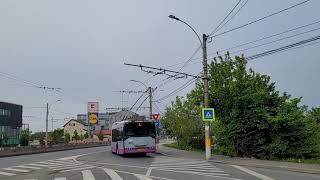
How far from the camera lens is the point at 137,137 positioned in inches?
1341

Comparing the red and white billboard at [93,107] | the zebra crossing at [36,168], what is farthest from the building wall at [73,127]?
the zebra crossing at [36,168]

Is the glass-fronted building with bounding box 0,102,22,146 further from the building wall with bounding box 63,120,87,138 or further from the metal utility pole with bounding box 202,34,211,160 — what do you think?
the metal utility pole with bounding box 202,34,211,160

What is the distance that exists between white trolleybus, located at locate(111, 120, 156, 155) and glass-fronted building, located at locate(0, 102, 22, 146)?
68855 millimetres

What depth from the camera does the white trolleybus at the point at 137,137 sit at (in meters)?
34.0

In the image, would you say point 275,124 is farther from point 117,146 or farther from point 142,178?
point 117,146

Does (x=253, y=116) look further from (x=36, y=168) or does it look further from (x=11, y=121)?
(x=11, y=121)

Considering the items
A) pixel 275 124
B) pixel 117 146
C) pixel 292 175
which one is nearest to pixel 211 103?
pixel 275 124

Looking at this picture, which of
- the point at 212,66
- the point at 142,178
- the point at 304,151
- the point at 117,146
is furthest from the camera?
the point at 117,146

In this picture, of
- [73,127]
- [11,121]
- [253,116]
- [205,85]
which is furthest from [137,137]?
[73,127]

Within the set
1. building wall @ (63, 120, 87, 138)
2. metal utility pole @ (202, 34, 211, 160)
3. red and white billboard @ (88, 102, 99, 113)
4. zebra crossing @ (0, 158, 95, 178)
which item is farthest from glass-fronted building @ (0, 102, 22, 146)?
metal utility pole @ (202, 34, 211, 160)

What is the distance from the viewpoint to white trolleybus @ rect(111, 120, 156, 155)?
34031 millimetres

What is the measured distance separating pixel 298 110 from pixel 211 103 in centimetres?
634

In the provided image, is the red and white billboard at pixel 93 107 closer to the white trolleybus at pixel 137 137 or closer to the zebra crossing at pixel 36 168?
the white trolleybus at pixel 137 137

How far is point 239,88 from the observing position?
29219 mm
